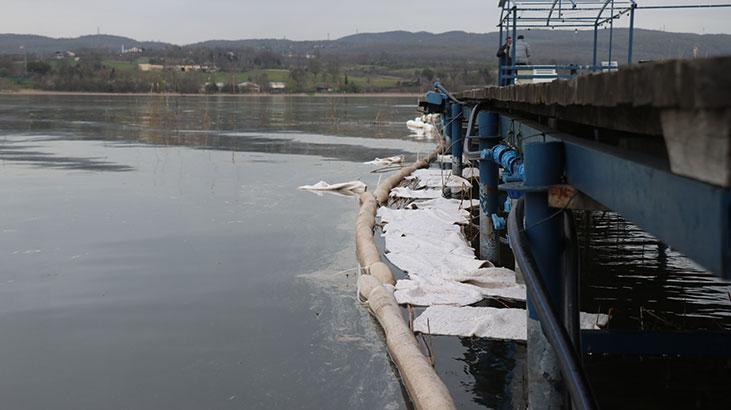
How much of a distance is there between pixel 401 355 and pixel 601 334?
145 cm

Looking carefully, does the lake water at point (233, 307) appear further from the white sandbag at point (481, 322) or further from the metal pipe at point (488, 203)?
the metal pipe at point (488, 203)

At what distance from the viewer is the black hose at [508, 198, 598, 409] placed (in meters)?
2.76

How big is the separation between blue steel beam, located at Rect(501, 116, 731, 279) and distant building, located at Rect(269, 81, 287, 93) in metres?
95.1

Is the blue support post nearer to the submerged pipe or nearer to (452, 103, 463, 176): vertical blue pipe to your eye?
(452, 103, 463, 176): vertical blue pipe

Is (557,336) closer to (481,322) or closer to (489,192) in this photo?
(481,322)

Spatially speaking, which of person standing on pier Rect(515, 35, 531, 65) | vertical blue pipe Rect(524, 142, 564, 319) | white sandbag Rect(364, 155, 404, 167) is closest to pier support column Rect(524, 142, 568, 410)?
vertical blue pipe Rect(524, 142, 564, 319)

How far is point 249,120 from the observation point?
3909cm

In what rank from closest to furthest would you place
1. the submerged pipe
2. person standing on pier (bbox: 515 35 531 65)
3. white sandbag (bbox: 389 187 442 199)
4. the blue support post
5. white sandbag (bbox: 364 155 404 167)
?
the submerged pipe
person standing on pier (bbox: 515 35 531 65)
white sandbag (bbox: 389 187 442 199)
the blue support post
white sandbag (bbox: 364 155 404 167)

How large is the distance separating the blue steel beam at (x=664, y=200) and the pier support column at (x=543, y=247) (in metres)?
0.30

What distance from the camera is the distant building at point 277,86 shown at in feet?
320

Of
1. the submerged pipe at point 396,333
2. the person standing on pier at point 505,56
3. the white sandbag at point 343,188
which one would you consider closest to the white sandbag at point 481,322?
the submerged pipe at point 396,333

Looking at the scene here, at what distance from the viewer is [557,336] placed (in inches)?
114

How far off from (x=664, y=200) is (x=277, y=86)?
100962mm

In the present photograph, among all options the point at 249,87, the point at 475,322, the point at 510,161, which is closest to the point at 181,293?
the point at 475,322
